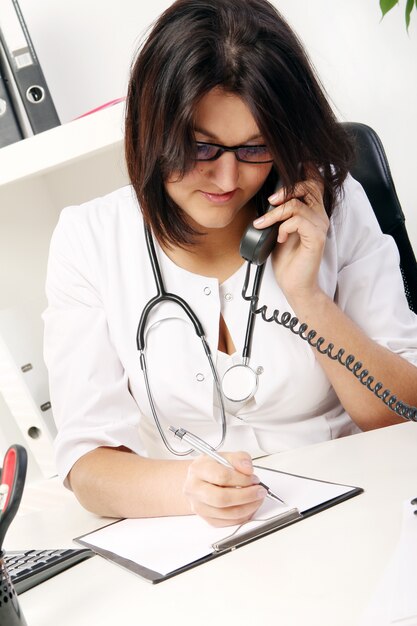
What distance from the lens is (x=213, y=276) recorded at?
143cm

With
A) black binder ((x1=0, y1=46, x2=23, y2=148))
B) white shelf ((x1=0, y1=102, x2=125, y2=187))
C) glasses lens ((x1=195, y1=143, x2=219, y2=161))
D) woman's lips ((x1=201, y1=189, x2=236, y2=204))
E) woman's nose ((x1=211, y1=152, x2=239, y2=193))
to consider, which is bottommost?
woman's lips ((x1=201, y1=189, x2=236, y2=204))

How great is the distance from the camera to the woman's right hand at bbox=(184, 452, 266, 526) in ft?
3.19

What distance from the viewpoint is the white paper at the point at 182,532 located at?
94 cm

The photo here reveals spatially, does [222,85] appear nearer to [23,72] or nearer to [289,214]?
[289,214]

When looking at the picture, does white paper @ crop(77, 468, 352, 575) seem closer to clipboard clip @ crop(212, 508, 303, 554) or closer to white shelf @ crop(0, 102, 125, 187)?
clipboard clip @ crop(212, 508, 303, 554)

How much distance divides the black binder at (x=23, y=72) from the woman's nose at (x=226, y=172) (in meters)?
0.85

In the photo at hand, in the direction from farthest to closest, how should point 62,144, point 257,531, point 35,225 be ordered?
point 35,225
point 62,144
point 257,531

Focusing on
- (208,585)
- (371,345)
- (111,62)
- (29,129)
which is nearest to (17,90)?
(29,129)

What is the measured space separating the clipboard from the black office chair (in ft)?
2.03

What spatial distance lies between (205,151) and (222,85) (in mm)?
95

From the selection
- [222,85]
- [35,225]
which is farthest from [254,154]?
[35,225]

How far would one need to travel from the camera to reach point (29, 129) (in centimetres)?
205

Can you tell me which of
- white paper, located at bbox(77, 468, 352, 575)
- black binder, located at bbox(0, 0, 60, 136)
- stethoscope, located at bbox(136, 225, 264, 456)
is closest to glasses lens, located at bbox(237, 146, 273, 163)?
stethoscope, located at bbox(136, 225, 264, 456)

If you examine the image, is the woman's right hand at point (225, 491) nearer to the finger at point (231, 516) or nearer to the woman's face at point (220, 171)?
the finger at point (231, 516)
